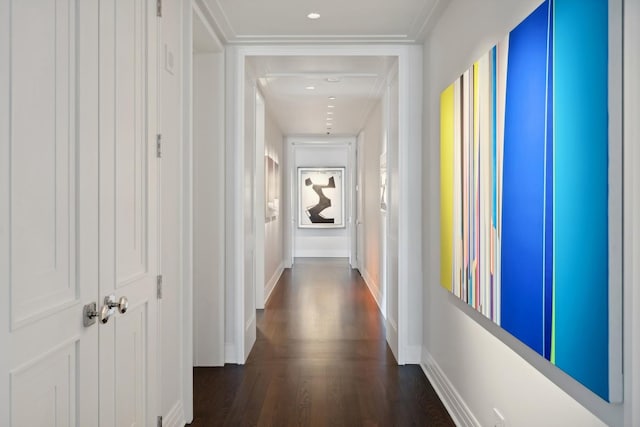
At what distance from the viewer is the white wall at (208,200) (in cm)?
395

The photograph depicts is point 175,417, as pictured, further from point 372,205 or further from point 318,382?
point 372,205

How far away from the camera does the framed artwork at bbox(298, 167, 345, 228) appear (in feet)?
38.6

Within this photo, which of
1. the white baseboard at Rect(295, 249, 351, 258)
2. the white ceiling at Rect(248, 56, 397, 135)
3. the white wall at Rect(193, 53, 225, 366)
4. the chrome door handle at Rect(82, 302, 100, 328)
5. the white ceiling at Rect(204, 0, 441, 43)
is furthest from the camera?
the white baseboard at Rect(295, 249, 351, 258)

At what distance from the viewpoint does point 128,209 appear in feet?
6.76

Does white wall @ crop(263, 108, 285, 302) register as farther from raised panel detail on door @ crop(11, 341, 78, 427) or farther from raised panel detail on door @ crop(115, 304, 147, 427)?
raised panel detail on door @ crop(11, 341, 78, 427)

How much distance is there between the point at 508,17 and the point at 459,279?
1.34 metres

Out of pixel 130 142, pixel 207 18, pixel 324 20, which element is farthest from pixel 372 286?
pixel 130 142

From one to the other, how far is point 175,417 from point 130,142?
1541mm

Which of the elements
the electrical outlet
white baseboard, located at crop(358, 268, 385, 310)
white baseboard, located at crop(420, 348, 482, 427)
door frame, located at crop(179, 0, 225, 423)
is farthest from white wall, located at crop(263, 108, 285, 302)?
the electrical outlet

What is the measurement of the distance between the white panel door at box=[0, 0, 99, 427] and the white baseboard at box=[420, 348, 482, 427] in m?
1.90

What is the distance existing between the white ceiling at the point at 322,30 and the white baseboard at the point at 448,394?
7.73 feet

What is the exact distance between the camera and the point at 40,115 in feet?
4.59

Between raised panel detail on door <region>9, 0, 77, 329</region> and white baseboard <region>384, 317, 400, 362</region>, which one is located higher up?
raised panel detail on door <region>9, 0, 77, 329</region>

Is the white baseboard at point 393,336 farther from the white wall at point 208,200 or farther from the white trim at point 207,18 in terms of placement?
the white trim at point 207,18
